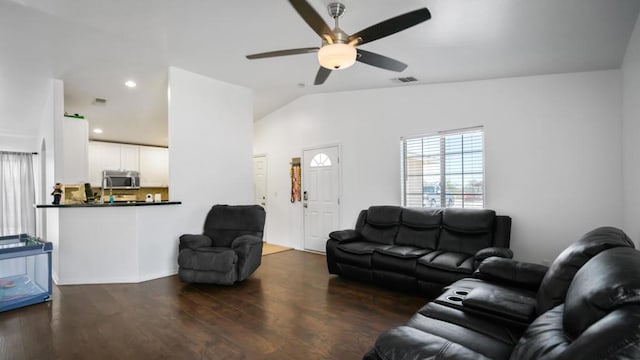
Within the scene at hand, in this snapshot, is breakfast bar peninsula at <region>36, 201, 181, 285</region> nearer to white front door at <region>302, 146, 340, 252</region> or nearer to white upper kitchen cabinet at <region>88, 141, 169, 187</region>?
white front door at <region>302, 146, 340, 252</region>

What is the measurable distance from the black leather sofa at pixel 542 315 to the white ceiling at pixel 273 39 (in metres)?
1.73

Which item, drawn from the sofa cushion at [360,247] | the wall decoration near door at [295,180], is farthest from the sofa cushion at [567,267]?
the wall decoration near door at [295,180]

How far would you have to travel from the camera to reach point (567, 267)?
1.59 meters

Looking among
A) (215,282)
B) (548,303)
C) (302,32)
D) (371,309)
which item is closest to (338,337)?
(371,309)

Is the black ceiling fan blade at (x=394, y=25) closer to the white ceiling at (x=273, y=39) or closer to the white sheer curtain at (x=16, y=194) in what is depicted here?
the white ceiling at (x=273, y=39)

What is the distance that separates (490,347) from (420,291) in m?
1.98

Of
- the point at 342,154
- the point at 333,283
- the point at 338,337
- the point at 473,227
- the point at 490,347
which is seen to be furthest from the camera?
the point at 342,154

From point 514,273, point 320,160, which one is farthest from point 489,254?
point 320,160

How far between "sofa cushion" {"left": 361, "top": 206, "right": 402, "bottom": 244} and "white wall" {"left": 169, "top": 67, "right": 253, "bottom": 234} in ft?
7.07

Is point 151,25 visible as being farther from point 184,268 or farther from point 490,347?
point 490,347

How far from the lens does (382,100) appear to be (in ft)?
16.3

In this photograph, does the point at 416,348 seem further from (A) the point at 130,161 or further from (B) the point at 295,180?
(A) the point at 130,161

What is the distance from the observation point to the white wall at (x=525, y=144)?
3420 mm

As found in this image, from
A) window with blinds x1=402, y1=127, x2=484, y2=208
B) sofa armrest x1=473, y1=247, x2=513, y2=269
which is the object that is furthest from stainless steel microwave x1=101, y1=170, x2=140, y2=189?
sofa armrest x1=473, y1=247, x2=513, y2=269
